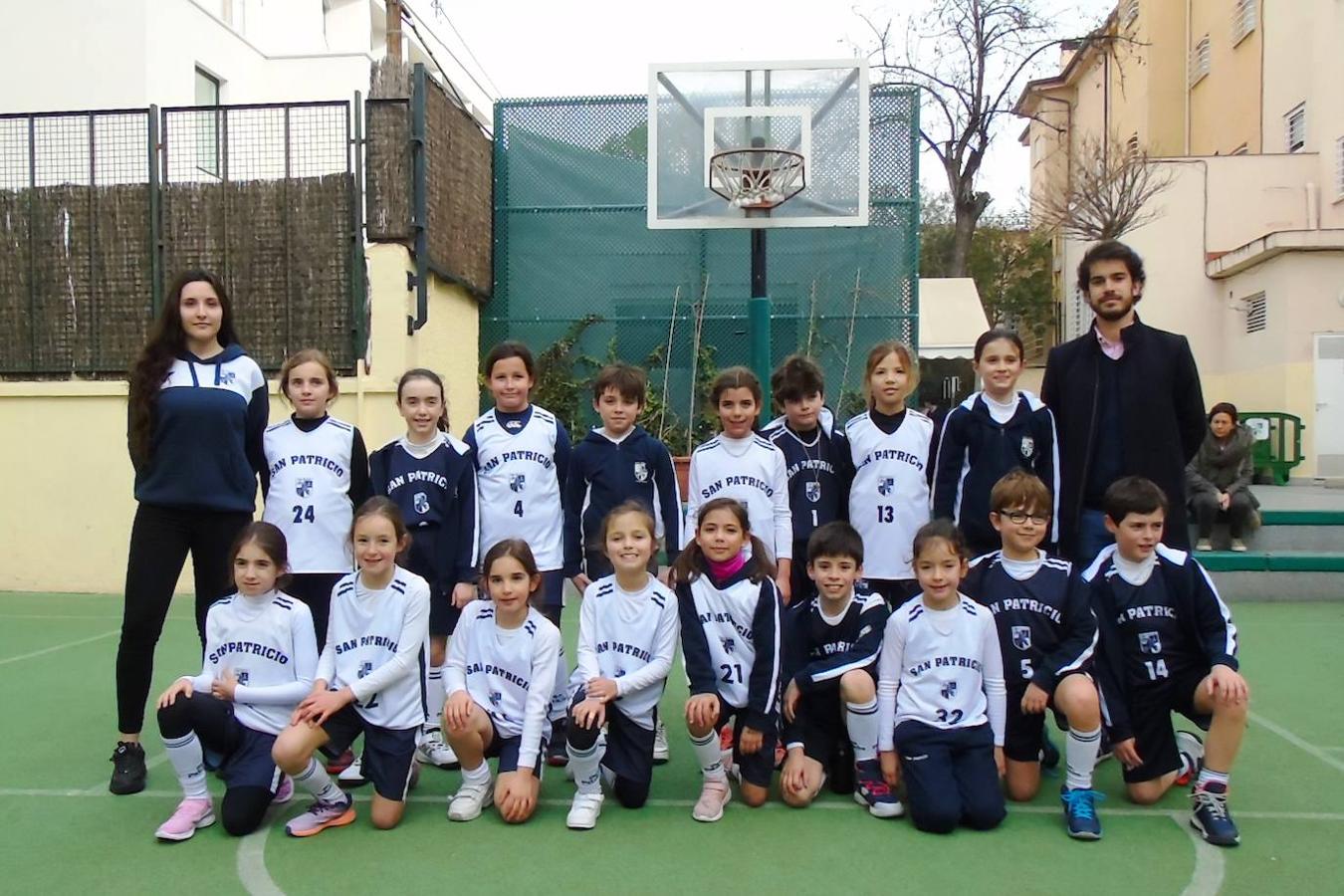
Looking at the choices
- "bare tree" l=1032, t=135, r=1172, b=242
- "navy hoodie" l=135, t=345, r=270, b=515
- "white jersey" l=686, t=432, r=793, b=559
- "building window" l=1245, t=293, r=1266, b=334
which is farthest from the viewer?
"bare tree" l=1032, t=135, r=1172, b=242

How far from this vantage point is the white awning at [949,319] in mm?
16438

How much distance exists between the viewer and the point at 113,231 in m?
8.41

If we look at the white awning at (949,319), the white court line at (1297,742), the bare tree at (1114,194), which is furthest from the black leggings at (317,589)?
the bare tree at (1114,194)

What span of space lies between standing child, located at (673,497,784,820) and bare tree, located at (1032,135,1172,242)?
594 inches

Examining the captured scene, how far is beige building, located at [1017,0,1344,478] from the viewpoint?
14.0m

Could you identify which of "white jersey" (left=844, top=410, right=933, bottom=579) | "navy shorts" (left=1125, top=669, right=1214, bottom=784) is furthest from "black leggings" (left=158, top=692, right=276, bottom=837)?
"navy shorts" (left=1125, top=669, right=1214, bottom=784)

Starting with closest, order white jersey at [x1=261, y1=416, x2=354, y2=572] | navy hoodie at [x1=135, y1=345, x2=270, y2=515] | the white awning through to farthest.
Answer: navy hoodie at [x1=135, y1=345, x2=270, y2=515]
white jersey at [x1=261, y1=416, x2=354, y2=572]
the white awning

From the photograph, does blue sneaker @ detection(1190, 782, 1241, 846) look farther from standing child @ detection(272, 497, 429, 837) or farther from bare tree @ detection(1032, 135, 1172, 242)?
bare tree @ detection(1032, 135, 1172, 242)

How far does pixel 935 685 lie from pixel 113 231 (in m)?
7.49

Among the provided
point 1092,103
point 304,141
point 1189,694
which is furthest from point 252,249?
point 1092,103

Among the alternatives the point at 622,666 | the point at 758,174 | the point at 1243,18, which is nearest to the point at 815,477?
the point at 622,666

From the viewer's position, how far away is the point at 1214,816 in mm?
3342

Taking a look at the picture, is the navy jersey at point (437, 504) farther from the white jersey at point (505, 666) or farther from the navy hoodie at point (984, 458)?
the navy hoodie at point (984, 458)

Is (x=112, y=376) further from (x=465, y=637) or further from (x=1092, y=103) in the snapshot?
(x=1092, y=103)
